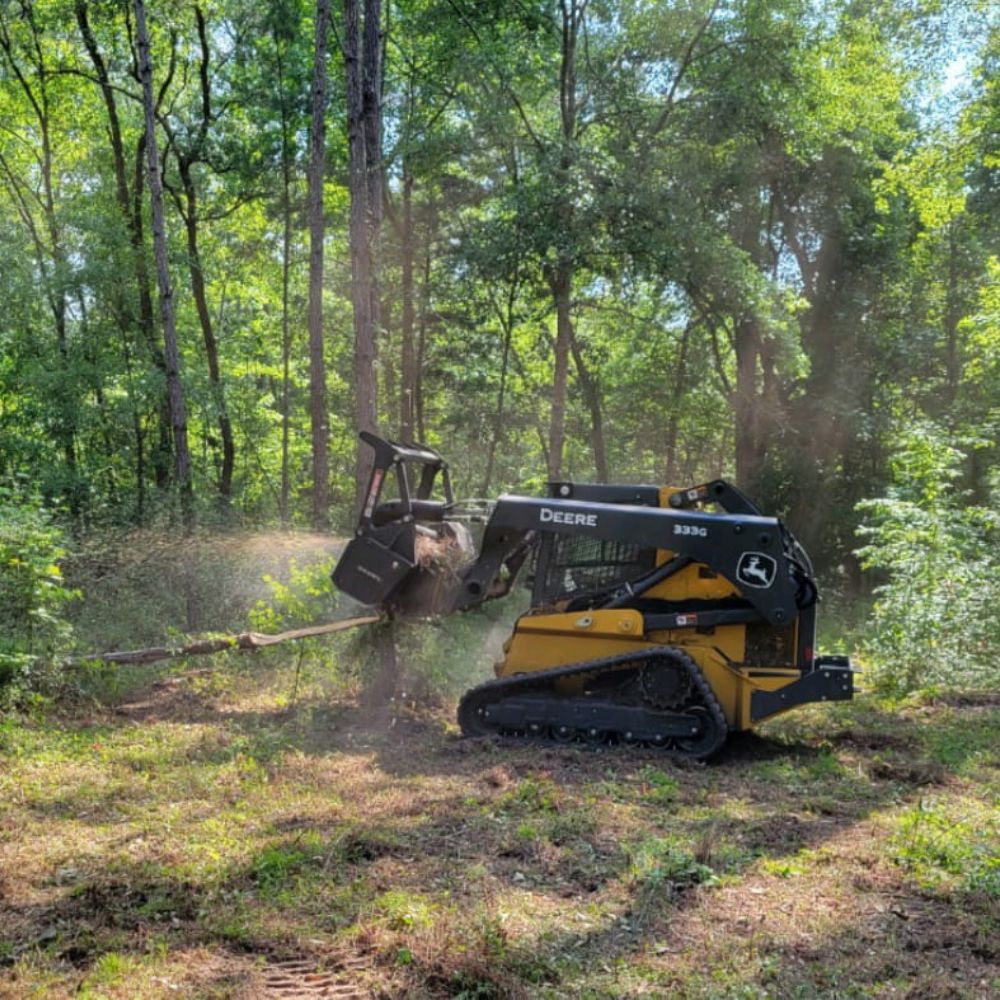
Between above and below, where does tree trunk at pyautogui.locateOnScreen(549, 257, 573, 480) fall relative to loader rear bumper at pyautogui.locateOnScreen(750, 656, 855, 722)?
above

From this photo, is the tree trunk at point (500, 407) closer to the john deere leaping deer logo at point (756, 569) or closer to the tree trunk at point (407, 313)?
the tree trunk at point (407, 313)

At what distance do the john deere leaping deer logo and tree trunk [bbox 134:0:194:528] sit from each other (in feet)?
31.2

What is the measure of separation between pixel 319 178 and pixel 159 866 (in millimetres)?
11700

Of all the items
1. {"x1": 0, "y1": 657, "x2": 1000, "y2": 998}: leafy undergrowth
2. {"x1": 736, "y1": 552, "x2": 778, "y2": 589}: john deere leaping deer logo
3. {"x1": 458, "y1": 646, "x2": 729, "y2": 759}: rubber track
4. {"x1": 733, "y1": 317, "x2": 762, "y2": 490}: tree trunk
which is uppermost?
{"x1": 733, "y1": 317, "x2": 762, "y2": 490}: tree trunk

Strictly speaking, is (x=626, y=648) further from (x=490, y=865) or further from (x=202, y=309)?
(x=202, y=309)

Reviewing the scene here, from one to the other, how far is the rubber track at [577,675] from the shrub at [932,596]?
11.0 feet

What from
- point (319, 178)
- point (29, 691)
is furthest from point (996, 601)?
point (319, 178)

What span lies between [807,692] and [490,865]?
10.4 ft

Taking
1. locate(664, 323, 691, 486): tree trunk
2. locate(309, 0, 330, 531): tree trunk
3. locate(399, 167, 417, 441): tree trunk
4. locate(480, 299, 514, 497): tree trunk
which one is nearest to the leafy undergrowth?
locate(309, 0, 330, 531): tree trunk

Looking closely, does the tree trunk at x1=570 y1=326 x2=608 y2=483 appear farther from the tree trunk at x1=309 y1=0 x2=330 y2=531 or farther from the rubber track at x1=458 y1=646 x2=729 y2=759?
the rubber track at x1=458 y1=646 x2=729 y2=759

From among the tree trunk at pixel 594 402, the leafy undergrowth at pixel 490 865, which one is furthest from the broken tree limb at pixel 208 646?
the tree trunk at pixel 594 402

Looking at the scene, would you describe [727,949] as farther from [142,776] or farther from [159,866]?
[142,776]

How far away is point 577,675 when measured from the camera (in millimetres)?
7180

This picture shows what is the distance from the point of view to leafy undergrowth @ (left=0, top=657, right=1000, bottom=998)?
11.1 feet
